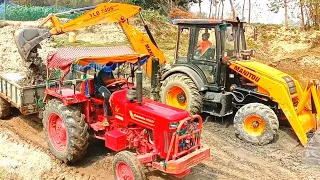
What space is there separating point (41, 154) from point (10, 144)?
894 mm

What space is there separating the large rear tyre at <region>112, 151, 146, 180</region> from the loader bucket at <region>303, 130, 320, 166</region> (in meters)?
3.39

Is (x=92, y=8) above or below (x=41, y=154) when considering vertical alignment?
above

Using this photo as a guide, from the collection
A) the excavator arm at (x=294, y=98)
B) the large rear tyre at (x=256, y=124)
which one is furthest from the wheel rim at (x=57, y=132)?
the excavator arm at (x=294, y=98)

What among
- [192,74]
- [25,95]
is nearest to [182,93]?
[192,74]

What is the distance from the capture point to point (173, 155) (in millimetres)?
5285

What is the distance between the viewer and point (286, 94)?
24.8 ft

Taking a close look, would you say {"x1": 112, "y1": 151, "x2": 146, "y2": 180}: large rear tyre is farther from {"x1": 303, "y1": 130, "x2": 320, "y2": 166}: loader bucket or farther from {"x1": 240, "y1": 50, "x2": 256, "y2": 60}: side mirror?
{"x1": 240, "y1": 50, "x2": 256, "y2": 60}: side mirror

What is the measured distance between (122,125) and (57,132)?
140cm

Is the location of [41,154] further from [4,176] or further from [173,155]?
[173,155]

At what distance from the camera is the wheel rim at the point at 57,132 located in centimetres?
662

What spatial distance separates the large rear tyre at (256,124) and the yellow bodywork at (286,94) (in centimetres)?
34

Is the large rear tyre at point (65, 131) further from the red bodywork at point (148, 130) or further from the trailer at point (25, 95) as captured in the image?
the trailer at point (25, 95)

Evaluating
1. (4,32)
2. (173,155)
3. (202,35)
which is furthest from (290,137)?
(4,32)

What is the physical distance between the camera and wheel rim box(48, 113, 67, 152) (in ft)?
21.7
